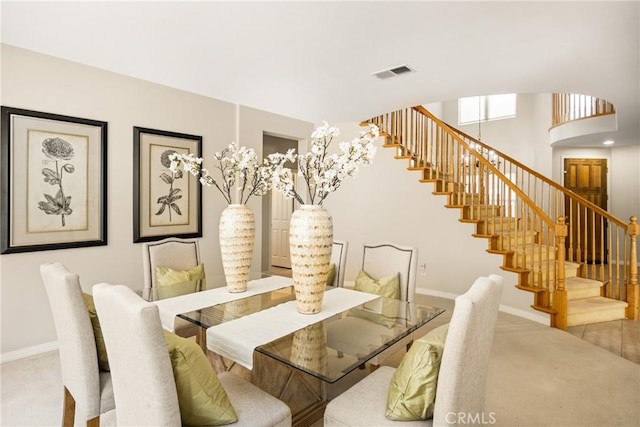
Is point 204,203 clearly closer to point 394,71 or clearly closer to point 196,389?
point 394,71

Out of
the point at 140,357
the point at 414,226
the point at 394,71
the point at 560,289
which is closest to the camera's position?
the point at 140,357

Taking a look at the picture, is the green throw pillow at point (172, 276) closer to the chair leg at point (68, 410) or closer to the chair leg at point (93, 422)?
the chair leg at point (68, 410)

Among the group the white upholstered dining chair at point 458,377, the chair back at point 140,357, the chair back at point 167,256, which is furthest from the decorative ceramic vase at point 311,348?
the chair back at point 167,256

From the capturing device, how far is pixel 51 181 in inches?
121

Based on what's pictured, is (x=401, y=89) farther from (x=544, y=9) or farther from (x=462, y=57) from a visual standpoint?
(x=544, y=9)

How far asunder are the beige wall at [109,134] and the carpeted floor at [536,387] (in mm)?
423

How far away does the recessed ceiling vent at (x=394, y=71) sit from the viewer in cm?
315

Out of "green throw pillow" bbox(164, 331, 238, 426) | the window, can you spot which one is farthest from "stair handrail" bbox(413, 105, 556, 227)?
"green throw pillow" bbox(164, 331, 238, 426)

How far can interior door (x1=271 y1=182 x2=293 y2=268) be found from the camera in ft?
22.5

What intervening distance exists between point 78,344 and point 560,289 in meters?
4.10

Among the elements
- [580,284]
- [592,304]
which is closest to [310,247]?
[592,304]

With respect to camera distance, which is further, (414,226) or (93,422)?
(414,226)

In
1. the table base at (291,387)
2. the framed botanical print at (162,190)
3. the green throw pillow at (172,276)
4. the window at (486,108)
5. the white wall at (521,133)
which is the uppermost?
the window at (486,108)

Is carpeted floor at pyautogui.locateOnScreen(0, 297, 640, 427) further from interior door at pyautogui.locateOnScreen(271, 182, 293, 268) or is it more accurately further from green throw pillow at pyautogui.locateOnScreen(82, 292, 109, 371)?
interior door at pyautogui.locateOnScreen(271, 182, 293, 268)
